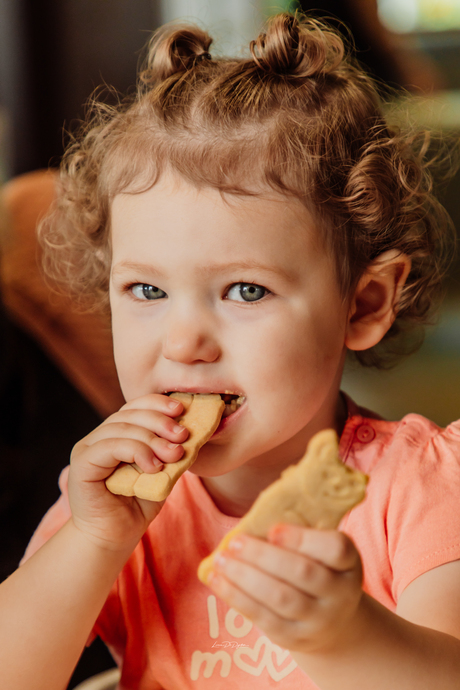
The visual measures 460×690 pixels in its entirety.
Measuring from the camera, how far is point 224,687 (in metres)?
0.43

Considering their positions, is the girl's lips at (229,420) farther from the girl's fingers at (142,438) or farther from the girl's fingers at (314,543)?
the girl's fingers at (314,543)

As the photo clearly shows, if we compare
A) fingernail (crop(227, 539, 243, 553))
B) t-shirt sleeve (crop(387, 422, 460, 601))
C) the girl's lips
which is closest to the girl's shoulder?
t-shirt sleeve (crop(387, 422, 460, 601))

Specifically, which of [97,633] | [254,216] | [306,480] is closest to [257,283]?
[254,216]

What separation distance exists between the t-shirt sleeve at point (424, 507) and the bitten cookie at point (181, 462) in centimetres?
14

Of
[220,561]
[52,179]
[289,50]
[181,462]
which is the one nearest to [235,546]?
[220,561]

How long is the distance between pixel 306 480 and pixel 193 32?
0.39 metres

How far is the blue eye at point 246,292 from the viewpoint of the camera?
406 millimetres

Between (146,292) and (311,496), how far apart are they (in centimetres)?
22

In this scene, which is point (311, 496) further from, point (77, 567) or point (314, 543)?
point (77, 567)

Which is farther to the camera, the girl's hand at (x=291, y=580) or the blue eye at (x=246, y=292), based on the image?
the blue eye at (x=246, y=292)

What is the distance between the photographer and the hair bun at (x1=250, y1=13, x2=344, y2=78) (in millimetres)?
452

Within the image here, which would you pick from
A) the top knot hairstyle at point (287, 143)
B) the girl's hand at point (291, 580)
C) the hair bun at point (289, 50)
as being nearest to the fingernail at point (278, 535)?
the girl's hand at point (291, 580)

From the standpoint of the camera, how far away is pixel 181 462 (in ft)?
1.24

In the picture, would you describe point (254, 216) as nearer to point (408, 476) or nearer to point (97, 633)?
point (408, 476)
